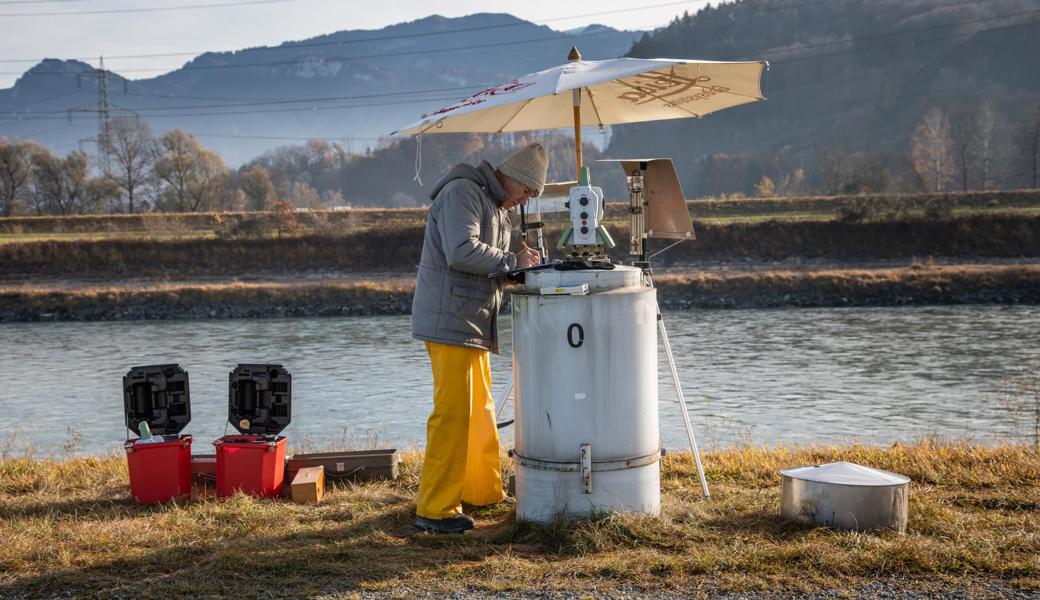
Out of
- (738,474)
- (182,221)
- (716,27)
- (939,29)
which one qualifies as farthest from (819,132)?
(738,474)

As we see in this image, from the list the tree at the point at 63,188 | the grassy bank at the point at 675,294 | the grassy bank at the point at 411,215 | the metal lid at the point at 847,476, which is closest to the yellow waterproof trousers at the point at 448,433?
the metal lid at the point at 847,476

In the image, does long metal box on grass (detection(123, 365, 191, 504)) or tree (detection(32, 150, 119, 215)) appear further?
tree (detection(32, 150, 119, 215))

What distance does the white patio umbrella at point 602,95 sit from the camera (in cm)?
550

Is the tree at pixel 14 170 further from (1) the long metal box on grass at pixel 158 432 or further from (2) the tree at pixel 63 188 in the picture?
(1) the long metal box on grass at pixel 158 432

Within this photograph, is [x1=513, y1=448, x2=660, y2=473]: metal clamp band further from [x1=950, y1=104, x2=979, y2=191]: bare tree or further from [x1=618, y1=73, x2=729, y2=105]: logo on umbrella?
[x1=950, y1=104, x2=979, y2=191]: bare tree

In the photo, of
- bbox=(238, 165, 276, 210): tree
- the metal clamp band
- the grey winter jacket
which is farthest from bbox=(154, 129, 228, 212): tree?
the metal clamp band

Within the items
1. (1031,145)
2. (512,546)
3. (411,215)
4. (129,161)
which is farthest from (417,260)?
(1031,145)

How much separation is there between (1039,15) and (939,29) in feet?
43.7

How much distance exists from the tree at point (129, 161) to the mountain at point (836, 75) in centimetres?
6880

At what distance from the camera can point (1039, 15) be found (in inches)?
5423

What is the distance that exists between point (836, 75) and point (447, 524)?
6044 inches

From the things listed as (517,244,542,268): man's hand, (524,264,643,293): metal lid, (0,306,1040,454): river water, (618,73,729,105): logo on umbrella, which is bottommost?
(0,306,1040,454): river water

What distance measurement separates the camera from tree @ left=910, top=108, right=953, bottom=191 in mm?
87250

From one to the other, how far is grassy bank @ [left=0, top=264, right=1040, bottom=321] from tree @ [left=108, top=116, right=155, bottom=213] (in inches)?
1372
